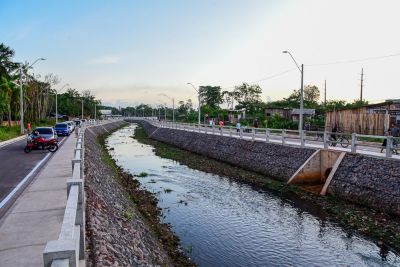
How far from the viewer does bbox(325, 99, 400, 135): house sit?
3225cm

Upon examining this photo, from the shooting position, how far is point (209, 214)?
623 inches

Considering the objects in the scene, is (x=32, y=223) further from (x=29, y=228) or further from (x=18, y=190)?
(x=18, y=190)

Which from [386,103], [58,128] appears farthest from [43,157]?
[386,103]

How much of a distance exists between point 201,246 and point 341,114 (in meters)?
30.8

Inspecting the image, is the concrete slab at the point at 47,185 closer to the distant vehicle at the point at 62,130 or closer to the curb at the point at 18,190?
the curb at the point at 18,190

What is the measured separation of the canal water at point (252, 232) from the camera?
11195mm

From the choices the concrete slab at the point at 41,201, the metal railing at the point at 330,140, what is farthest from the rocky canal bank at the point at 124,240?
the metal railing at the point at 330,140

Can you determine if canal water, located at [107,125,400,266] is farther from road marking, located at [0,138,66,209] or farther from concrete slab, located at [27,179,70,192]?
road marking, located at [0,138,66,209]

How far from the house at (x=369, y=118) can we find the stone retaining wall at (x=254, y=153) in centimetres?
1089

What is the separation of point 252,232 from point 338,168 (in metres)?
7.88

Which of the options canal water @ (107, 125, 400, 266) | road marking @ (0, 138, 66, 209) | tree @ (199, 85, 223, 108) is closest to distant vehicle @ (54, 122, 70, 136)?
road marking @ (0, 138, 66, 209)

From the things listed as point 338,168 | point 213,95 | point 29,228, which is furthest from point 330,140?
point 213,95

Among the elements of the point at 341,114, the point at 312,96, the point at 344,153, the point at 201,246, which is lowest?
the point at 201,246

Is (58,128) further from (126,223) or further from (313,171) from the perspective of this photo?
(126,223)
